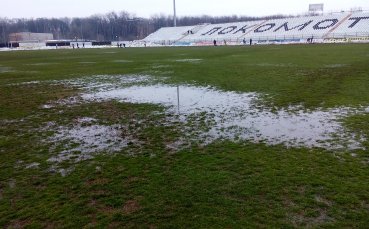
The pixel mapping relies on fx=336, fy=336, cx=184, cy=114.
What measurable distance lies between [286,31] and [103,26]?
10477 cm

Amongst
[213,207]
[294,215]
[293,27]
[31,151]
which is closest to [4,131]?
[31,151]

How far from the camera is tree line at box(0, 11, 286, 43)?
15550 centimetres

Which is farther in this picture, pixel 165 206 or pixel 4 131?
pixel 4 131

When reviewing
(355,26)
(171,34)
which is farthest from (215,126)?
(171,34)

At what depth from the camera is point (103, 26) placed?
526 feet

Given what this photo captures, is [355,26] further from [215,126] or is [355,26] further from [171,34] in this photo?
[215,126]

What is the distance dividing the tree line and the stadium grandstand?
55.6 metres

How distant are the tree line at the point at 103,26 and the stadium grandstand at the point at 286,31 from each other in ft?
182

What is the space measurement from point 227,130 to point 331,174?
357 cm

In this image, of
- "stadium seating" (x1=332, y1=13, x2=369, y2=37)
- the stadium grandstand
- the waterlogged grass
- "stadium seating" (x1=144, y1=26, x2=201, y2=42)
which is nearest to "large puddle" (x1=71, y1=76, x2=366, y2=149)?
the waterlogged grass

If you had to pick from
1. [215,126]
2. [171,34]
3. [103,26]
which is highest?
[103,26]

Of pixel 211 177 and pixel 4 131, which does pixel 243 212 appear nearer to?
pixel 211 177

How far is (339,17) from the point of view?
257 feet

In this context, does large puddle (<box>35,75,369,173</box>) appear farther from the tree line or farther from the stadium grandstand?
the tree line
